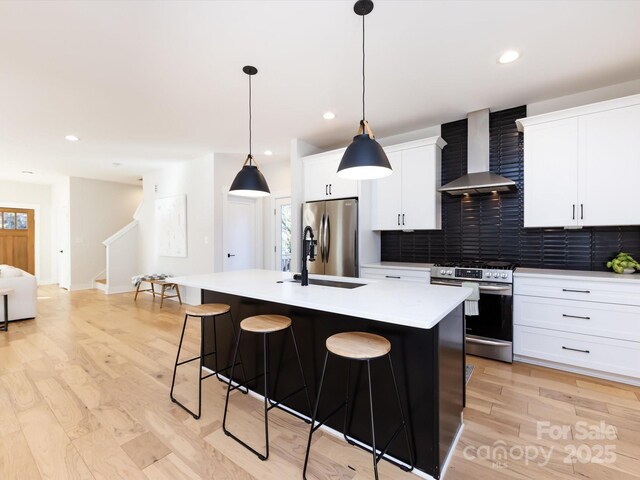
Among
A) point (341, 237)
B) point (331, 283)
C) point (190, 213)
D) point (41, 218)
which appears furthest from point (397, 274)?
point (41, 218)

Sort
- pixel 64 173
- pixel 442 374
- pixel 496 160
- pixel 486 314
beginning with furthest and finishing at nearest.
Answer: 1. pixel 64 173
2. pixel 496 160
3. pixel 486 314
4. pixel 442 374

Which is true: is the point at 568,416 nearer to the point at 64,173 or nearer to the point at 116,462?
the point at 116,462

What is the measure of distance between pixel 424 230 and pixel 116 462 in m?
3.72

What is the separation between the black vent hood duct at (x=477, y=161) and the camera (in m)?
3.29

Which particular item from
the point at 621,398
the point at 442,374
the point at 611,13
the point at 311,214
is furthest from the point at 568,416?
the point at 311,214

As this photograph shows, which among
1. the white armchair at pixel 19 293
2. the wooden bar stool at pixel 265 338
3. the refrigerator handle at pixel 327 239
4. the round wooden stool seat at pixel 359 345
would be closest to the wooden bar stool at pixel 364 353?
the round wooden stool seat at pixel 359 345

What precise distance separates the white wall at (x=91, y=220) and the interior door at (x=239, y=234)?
14.2 feet

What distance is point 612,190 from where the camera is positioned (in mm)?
2662

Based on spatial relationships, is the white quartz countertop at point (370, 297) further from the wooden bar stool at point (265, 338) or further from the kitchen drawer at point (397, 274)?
the kitchen drawer at point (397, 274)

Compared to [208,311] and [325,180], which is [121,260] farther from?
[208,311]

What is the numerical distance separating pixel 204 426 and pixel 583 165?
12.7 feet

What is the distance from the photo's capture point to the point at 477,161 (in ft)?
11.4

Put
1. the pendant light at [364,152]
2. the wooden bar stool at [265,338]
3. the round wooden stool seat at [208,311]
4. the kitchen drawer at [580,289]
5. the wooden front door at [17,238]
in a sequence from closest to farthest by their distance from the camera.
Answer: the wooden bar stool at [265,338] < the pendant light at [364,152] < the round wooden stool seat at [208,311] < the kitchen drawer at [580,289] < the wooden front door at [17,238]

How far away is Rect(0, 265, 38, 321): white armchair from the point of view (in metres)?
4.32
